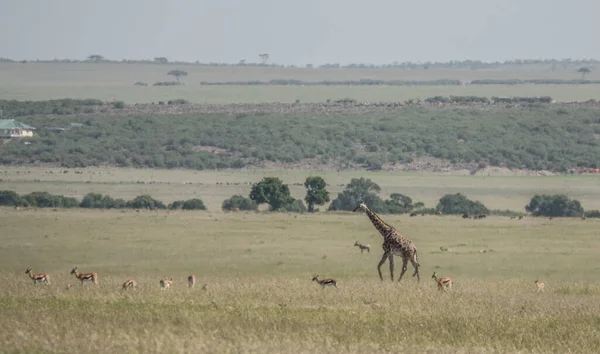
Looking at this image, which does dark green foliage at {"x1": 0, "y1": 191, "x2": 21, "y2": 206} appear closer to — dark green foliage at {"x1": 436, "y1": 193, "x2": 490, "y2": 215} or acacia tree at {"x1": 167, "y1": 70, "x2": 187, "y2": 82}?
dark green foliage at {"x1": 436, "y1": 193, "x2": 490, "y2": 215}

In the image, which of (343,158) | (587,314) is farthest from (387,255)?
(343,158)

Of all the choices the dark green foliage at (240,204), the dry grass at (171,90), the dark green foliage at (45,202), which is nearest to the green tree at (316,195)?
the dark green foliage at (240,204)

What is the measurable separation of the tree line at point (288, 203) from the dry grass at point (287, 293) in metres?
9.49

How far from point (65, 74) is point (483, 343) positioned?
16795 cm

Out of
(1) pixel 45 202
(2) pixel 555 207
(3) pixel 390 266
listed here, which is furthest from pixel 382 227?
(2) pixel 555 207

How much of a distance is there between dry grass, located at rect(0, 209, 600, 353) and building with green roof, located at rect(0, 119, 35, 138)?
59.1 m

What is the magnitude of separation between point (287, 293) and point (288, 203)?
28.6 metres

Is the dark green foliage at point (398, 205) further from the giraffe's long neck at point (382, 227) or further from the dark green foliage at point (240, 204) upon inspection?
the giraffe's long neck at point (382, 227)

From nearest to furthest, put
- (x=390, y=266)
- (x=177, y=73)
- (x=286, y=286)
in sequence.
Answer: (x=286, y=286) → (x=390, y=266) → (x=177, y=73)

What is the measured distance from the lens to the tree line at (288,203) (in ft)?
161

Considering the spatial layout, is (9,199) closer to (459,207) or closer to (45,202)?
(45,202)

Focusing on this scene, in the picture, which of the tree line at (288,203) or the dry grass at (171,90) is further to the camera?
the dry grass at (171,90)

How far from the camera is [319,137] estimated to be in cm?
10162

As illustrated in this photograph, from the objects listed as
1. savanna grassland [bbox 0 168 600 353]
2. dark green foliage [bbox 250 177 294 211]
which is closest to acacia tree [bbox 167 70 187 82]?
savanna grassland [bbox 0 168 600 353]
